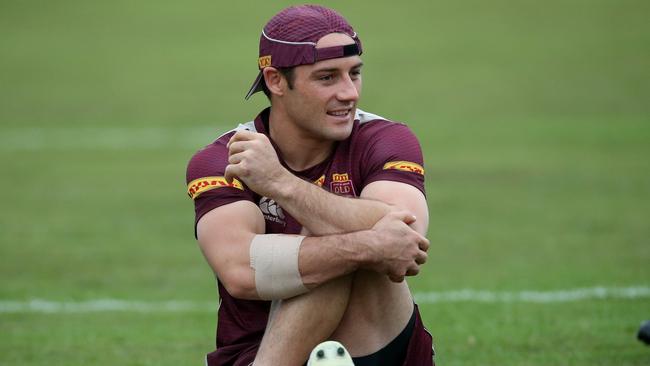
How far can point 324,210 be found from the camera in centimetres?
576

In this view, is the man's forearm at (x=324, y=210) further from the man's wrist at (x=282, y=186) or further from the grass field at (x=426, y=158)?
the grass field at (x=426, y=158)

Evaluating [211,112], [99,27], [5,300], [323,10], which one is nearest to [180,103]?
[211,112]

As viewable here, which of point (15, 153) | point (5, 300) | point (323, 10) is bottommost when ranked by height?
point (15, 153)

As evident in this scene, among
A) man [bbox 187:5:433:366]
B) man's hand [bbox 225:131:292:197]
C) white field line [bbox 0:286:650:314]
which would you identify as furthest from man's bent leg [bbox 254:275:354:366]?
white field line [bbox 0:286:650:314]

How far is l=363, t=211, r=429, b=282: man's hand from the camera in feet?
18.4

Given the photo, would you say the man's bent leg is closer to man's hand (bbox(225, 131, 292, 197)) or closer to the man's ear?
man's hand (bbox(225, 131, 292, 197))

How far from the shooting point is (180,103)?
2538cm

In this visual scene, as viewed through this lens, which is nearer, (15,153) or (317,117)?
(317,117)

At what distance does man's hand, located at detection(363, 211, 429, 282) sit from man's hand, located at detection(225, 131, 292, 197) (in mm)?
529

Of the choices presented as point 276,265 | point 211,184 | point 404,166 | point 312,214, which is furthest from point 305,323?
point 404,166

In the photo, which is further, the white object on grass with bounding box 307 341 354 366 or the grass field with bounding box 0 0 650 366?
the grass field with bounding box 0 0 650 366

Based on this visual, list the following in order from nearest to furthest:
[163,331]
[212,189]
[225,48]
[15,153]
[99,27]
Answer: [212,189], [163,331], [15,153], [225,48], [99,27]

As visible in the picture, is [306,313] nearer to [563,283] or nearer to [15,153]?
[563,283]

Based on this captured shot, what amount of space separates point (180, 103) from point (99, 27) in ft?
32.8
